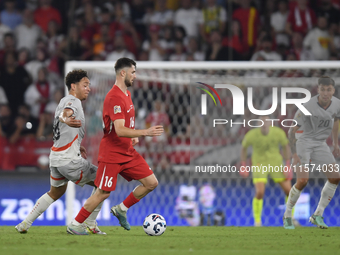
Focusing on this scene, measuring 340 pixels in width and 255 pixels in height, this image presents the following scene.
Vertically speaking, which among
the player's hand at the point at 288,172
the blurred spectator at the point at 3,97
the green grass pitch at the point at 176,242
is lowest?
the green grass pitch at the point at 176,242

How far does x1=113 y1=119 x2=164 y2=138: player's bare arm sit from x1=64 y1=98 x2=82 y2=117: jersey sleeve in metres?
0.41

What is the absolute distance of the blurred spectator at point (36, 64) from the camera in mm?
11356

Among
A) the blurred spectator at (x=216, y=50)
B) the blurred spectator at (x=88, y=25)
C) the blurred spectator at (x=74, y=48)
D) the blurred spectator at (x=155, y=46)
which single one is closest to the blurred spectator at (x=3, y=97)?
the blurred spectator at (x=74, y=48)

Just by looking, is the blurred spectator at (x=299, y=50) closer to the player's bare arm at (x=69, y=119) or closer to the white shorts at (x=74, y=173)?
the white shorts at (x=74, y=173)

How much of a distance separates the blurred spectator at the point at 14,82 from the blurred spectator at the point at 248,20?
15.3ft

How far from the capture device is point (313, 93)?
23.7 feet

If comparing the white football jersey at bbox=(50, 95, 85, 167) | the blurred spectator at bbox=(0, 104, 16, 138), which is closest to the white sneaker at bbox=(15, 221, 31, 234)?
the white football jersey at bbox=(50, 95, 85, 167)

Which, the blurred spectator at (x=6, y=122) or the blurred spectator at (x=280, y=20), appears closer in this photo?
the blurred spectator at (x=6, y=122)

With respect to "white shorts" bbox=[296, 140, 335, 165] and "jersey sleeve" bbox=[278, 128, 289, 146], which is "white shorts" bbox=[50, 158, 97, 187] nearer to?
"white shorts" bbox=[296, 140, 335, 165]

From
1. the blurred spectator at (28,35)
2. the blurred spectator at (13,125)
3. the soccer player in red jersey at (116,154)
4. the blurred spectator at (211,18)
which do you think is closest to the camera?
the soccer player in red jersey at (116,154)

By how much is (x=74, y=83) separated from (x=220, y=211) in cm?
381

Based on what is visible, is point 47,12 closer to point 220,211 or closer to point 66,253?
point 220,211

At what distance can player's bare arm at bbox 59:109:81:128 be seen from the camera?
5188 mm

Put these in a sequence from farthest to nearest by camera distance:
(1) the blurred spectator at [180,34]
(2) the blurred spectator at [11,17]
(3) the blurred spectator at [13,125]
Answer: (2) the blurred spectator at [11,17]
(1) the blurred spectator at [180,34]
(3) the blurred spectator at [13,125]
